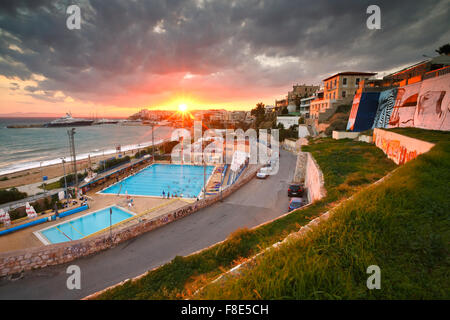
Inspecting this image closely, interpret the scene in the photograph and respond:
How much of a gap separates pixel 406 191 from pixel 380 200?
130cm

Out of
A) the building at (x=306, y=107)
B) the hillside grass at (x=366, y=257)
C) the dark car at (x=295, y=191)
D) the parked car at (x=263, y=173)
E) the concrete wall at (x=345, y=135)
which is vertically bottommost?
the dark car at (x=295, y=191)

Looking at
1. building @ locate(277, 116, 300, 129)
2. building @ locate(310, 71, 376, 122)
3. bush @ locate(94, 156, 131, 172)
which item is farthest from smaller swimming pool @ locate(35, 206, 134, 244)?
building @ locate(277, 116, 300, 129)

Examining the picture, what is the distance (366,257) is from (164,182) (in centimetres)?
2818

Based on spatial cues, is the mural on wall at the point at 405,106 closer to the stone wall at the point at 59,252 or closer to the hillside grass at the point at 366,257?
the hillside grass at the point at 366,257

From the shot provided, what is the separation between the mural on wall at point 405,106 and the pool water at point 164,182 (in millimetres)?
21481

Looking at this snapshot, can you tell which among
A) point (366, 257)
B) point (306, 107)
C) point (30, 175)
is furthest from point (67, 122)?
point (366, 257)

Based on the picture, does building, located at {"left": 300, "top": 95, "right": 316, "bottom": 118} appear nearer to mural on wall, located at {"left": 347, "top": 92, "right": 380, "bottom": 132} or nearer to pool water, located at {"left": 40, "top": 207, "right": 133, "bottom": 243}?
mural on wall, located at {"left": 347, "top": 92, "right": 380, "bottom": 132}

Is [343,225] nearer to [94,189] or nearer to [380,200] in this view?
[380,200]

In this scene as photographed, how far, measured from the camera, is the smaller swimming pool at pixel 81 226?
1464cm

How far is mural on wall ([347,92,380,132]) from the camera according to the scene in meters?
26.6

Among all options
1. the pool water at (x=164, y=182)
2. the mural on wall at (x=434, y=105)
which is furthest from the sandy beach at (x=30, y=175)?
the mural on wall at (x=434, y=105)

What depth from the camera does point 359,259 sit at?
3.54 m

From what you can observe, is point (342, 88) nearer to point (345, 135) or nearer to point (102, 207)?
point (345, 135)
